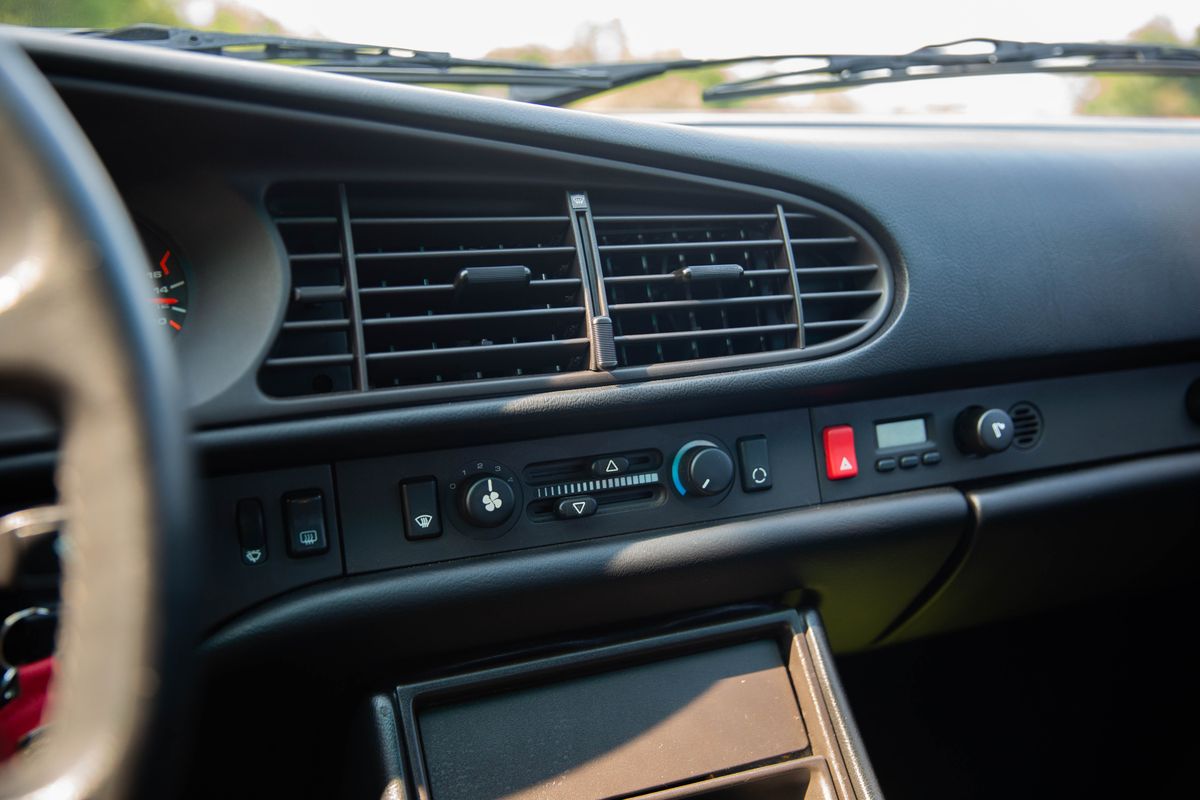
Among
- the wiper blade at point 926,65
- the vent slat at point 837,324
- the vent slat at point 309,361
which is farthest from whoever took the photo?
the wiper blade at point 926,65

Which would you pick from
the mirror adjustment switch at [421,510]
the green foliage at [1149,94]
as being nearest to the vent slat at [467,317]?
the mirror adjustment switch at [421,510]

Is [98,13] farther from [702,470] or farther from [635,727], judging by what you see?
[635,727]

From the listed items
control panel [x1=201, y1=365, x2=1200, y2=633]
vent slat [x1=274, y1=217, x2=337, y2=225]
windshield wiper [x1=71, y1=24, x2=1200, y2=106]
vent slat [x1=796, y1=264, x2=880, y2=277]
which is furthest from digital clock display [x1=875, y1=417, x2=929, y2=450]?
vent slat [x1=274, y1=217, x2=337, y2=225]

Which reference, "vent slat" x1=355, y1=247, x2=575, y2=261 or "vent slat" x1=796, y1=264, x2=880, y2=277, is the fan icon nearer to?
"vent slat" x1=355, y1=247, x2=575, y2=261

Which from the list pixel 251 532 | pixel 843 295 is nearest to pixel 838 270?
pixel 843 295

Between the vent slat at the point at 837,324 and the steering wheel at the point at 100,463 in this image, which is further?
the vent slat at the point at 837,324

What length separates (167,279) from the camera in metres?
1.35

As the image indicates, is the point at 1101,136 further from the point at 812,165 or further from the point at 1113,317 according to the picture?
the point at 812,165

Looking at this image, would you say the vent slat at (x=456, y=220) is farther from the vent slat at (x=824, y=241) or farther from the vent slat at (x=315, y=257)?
the vent slat at (x=824, y=241)

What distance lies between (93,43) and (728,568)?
3.52 ft

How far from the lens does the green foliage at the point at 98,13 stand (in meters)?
1.46

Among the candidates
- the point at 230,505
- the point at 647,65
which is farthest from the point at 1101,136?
the point at 230,505

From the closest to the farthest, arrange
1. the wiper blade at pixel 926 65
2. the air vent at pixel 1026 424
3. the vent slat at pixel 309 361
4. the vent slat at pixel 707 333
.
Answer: the vent slat at pixel 309 361 → the vent slat at pixel 707 333 → the air vent at pixel 1026 424 → the wiper blade at pixel 926 65

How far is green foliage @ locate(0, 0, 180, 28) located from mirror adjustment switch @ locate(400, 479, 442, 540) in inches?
30.8
